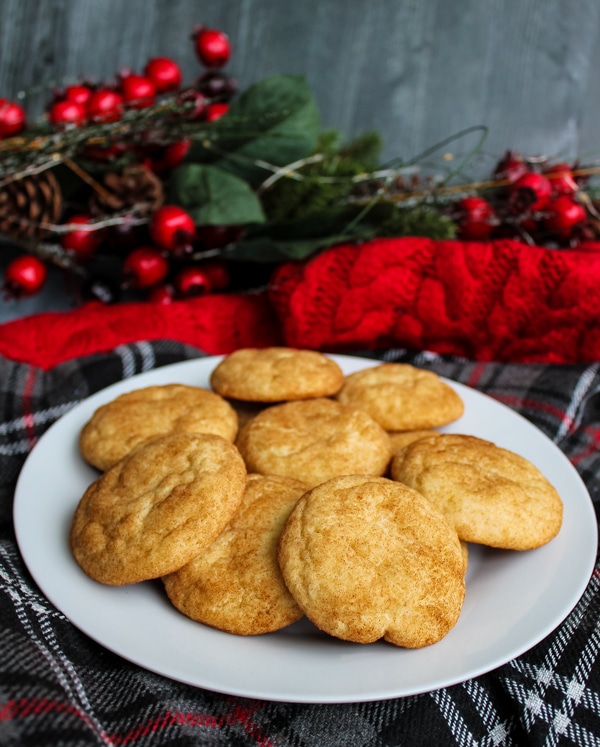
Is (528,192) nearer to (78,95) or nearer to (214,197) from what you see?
(214,197)

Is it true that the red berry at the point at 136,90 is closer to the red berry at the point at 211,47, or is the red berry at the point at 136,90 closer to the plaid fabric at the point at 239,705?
the red berry at the point at 211,47

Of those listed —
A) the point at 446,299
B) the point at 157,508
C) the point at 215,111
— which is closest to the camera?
the point at 157,508

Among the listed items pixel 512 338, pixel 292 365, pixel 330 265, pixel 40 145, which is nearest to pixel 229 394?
pixel 292 365

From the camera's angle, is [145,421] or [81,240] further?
[81,240]

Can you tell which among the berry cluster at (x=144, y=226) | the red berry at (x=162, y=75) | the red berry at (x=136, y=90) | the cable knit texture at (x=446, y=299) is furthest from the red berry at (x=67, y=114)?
the cable knit texture at (x=446, y=299)

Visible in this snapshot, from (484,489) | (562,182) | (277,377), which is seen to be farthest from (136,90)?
(484,489)

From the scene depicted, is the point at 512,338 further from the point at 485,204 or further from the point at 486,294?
the point at 485,204

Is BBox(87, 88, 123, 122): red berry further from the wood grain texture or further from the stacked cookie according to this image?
the stacked cookie

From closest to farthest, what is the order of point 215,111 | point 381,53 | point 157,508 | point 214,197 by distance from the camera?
point 157,508
point 214,197
point 215,111
point 381,53
